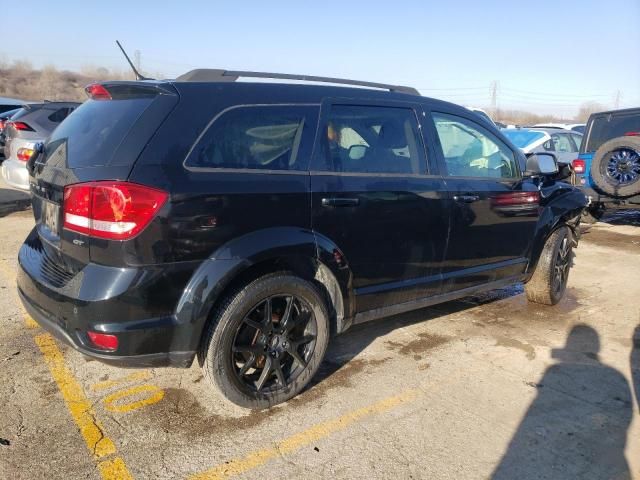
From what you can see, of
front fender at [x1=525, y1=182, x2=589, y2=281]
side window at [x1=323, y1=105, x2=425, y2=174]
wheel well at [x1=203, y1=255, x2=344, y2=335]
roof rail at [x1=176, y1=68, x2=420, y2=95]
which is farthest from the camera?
front fender at [x1=525, y1=182, x2=589, y2=281]

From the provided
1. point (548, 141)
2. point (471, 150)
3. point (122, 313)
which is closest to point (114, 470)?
point (122, 313)

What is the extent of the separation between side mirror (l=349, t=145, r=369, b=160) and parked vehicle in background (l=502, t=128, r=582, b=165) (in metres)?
8.04

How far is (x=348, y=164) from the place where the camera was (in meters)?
3.26

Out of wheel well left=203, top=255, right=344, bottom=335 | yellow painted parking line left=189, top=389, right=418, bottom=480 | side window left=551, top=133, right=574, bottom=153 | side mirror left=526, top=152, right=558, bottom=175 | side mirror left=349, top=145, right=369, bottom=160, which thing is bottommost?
yellow painted parking line left=189, top=389, right=418, bottom=480

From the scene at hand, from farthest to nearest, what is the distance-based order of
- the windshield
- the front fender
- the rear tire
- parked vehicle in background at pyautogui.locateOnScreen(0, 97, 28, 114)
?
parked vehicle in background at pyautogui.locateOnScreen(0, 97, 28, 114), the windshield, the rear tire, the front fender

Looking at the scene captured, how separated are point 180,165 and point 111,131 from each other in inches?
17.4

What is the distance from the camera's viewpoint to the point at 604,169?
7703mm

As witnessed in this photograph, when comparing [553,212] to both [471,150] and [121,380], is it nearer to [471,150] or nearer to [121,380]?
[471,150]

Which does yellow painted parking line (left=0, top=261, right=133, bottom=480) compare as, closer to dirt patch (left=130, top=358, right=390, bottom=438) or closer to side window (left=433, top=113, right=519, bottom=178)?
dirt patch (left=130, top=358, right=390, bottom=438)

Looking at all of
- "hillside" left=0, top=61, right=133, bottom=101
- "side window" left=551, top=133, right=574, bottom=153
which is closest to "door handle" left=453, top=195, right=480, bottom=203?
"side window" left=551, top=133, right=574, bottom=153

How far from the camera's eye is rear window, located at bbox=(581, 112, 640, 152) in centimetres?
840

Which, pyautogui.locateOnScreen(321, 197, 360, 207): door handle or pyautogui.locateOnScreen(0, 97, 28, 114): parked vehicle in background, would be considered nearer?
pyautogui.locateOnScreen(321, 197, 360, 207): door handle

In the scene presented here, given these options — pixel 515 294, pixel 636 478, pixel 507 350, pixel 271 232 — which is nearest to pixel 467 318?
pixel 507 350

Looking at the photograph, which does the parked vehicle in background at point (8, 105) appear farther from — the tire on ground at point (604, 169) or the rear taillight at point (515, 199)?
the rear taillight at point (515, 199)
